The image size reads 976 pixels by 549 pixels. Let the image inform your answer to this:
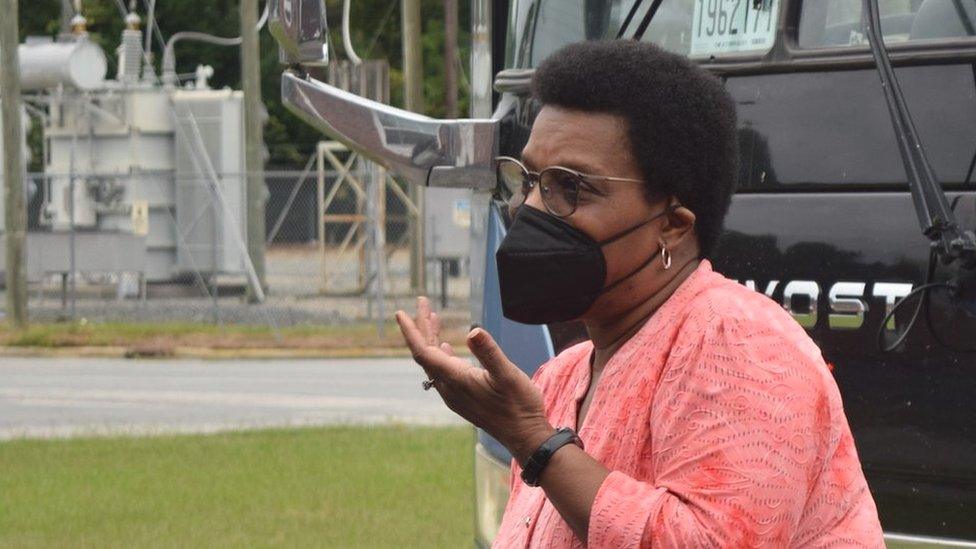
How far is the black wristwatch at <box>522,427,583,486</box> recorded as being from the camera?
2.47 m

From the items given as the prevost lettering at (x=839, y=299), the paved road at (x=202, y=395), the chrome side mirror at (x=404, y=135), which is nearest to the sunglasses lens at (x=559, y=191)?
the prevost lettering at (x=839, y=299)

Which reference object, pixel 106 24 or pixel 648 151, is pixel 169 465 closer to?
pixel 648 151

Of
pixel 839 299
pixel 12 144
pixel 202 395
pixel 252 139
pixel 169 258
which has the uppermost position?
pixel 839 299

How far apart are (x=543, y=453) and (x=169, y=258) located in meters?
27.0

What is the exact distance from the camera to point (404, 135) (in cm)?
487

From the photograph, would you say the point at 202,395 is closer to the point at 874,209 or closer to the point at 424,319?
the point at 874,209

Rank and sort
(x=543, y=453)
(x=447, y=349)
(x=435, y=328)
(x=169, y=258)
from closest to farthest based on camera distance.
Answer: (x=543, y=453) < (x=447, y=349) < (x=435, y=328) < (x=169, y=258)

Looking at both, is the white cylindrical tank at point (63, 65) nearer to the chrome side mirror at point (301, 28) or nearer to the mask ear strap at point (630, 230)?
the chrome side mirror at point (301, 28)

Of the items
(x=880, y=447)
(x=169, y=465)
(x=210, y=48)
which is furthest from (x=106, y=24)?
(x=880, y=447)

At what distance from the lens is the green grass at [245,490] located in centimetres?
859

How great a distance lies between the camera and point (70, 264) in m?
26.3

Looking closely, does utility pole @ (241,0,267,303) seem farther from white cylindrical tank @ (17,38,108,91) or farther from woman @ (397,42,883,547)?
woman @ (397,42,883,547)

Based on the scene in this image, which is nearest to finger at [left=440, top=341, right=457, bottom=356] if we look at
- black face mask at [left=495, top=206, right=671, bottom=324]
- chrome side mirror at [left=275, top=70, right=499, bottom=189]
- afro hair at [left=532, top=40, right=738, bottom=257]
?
black face mask at [left=495, top=206, right=671, bottom=324]

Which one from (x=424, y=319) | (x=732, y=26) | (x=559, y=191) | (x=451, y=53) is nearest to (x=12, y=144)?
(x=451, y=53)
